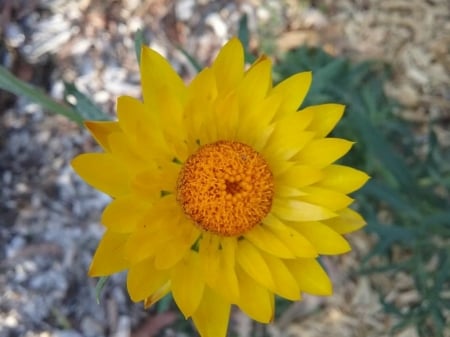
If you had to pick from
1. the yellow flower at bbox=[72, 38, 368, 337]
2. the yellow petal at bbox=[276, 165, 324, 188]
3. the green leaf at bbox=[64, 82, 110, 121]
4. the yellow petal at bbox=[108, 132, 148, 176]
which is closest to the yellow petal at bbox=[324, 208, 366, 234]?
the yellow flower at bbox=[72, 38, 368, 337]

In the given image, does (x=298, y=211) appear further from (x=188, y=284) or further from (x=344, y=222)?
(x=188, y=284)

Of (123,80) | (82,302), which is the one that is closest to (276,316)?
(82,302)

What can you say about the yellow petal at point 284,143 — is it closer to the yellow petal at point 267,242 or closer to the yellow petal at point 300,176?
the yellow petal at point 300,176

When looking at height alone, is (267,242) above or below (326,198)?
below

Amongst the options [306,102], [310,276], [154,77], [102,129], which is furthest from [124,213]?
[306,102]

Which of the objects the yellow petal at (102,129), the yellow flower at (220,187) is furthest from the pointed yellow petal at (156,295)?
the yellow petal at (102,129)

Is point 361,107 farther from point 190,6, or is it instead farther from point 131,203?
point 131,203
